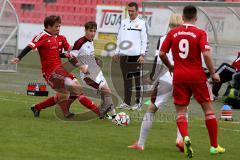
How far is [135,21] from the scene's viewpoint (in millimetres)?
16844

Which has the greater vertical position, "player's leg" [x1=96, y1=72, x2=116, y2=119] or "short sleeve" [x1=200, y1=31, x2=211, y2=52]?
"short sleeve" [x1=200, y1=31, x2=211, y2=52]

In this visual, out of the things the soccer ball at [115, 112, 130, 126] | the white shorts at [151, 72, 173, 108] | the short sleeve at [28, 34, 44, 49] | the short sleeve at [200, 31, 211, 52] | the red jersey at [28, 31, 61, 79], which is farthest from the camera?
the red jersey at [28, 31, 61, 79]

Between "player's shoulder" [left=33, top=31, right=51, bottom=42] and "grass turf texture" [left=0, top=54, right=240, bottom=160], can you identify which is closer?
"grass turf texture" [left=0, top=54, right=240, bottom=160]

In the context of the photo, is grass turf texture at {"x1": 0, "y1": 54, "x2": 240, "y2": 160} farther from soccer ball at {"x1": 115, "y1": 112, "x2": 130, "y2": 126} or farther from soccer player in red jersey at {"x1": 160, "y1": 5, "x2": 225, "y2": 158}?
soccer player in red jersey at {"x1": 160, "y1": 5, "x2": 225, "y2": 158}

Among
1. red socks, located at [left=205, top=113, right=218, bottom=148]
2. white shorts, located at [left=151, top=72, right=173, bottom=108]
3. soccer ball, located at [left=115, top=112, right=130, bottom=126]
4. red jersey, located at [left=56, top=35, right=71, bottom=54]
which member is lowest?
soccer ball, located at [left=115, top=112, right=130, bottom=126]

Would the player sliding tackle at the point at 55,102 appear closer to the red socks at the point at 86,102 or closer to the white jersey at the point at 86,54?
the red socks at the point at 86,102

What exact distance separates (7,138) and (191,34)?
3.09 meters

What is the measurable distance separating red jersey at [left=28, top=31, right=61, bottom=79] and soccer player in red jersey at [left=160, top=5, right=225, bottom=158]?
13.1 feet

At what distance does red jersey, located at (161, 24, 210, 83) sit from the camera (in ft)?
33.2

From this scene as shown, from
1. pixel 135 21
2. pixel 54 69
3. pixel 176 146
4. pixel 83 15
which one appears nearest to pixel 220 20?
pixel 135 21

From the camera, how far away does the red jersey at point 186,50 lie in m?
10.1

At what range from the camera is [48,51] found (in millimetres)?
14023

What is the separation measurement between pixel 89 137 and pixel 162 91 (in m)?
1.42

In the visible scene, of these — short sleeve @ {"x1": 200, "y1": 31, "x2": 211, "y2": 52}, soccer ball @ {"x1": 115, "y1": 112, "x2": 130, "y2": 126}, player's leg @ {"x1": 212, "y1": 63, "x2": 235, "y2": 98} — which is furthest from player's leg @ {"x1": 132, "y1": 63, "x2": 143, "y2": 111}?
short sleeve @ {"x1": 200, "y1": 31, "x2": 211, "y2": 52}
